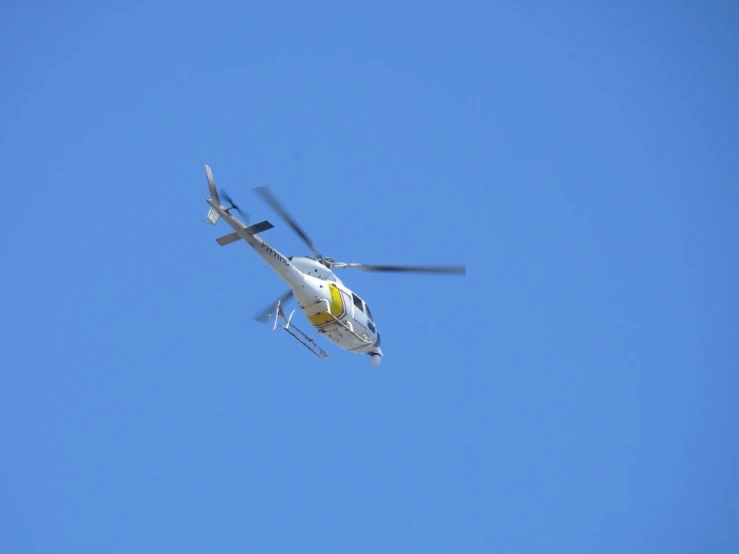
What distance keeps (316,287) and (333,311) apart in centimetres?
59

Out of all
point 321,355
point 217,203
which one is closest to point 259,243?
point 217,203

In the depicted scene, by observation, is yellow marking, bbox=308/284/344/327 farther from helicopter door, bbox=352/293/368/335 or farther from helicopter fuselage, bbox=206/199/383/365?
helicopter door, bbox=352/293/368/335

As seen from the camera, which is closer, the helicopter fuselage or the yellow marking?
the helicopter fuselage

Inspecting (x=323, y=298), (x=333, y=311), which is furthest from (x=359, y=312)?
(x=323, y=298)

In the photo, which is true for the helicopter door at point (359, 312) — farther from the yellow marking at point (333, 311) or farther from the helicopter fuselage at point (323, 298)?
the yellow marking at point (333, 311)

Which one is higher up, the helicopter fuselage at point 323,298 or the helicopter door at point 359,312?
the helicopter door at point 359,312

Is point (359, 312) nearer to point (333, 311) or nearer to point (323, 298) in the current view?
point (333, 311)

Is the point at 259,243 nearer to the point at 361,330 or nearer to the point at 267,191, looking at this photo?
the point at 267,191

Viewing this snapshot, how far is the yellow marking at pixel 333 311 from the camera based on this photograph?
53.8ft

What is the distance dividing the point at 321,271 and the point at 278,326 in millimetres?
1418

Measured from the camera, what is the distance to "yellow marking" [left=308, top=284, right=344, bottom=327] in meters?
16.4

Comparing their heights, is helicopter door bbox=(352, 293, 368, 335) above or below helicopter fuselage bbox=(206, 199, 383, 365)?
above

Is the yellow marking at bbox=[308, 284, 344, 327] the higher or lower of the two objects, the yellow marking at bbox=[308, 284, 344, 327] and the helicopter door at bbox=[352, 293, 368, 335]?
the lower

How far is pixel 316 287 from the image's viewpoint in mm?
16188
